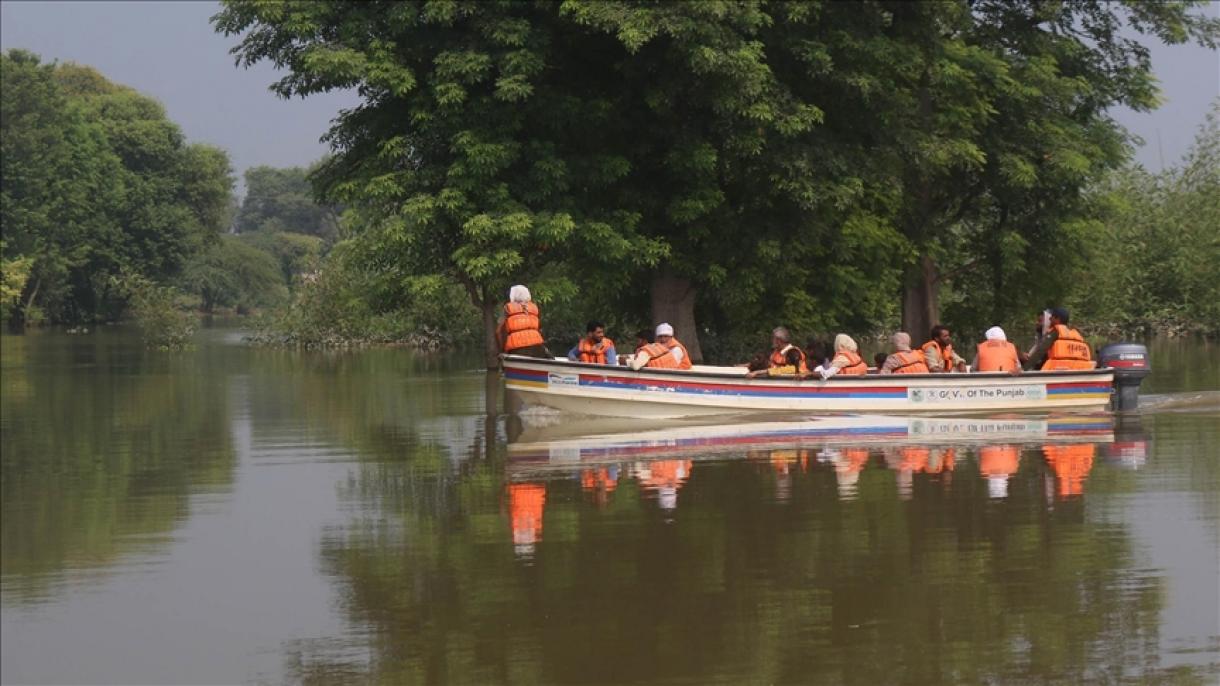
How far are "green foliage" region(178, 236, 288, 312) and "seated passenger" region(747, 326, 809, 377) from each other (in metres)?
100

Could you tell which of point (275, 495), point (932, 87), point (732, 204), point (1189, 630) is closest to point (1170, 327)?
point (932, 87)

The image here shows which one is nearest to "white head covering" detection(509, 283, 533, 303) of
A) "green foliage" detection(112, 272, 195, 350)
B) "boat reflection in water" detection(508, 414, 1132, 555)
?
"boat reflection in water" detection(508, 414, 1132, 555)

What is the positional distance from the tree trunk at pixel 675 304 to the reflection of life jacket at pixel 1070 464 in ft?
50.8

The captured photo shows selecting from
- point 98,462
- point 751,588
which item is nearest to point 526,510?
point 751,588

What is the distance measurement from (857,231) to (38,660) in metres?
28.2

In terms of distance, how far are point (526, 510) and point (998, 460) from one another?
619 centimetres

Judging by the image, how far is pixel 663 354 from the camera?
2628 cm

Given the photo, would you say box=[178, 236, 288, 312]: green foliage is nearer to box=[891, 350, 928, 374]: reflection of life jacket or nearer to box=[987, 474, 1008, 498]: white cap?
box=[891, 350, 928, 374]: reflection of life jacket

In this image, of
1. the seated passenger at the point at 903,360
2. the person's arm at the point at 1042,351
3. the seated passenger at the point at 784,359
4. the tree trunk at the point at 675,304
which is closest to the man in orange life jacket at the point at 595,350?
the seated passenger at the point at 784,359

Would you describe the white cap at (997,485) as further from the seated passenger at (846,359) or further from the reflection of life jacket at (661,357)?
the reflection of life jacket at (661,357)

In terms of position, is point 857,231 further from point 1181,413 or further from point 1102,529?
point 1102,529

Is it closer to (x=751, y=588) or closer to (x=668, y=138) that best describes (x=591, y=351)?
(x=668, y=138)

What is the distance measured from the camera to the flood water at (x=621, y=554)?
1096cm

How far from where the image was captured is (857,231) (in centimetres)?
3744
